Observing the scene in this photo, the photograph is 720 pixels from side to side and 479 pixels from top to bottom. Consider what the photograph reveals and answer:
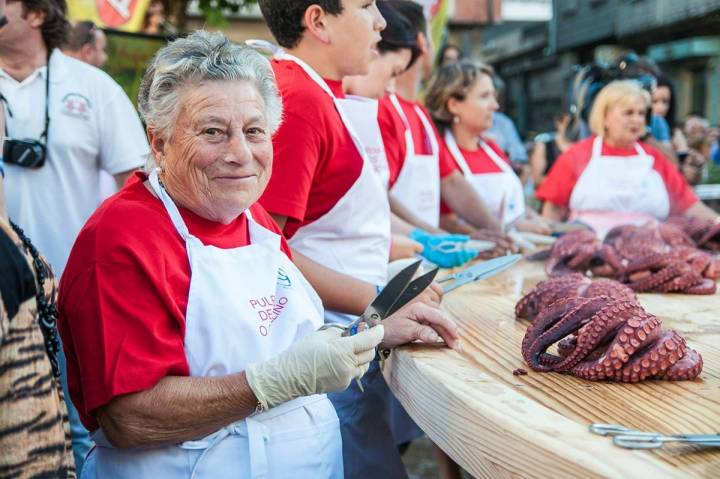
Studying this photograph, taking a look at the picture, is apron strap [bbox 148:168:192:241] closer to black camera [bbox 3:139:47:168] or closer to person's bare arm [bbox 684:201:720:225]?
black camera [bbox 3:139:47:168]

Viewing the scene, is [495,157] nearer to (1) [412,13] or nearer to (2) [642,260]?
(1) [412,13]

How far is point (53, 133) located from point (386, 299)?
1.89 meters

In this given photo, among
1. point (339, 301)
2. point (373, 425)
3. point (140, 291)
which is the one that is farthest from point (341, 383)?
point (373, 425)

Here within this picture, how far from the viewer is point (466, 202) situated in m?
4.44

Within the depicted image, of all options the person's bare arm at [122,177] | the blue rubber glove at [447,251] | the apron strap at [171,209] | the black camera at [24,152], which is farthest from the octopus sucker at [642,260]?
the black camera at [24,152]

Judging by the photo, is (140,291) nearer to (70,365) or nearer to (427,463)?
(70,365)

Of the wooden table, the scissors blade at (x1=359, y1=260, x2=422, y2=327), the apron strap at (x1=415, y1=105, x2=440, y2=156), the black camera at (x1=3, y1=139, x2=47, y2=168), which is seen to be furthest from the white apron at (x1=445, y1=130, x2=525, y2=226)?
A: the scissors blade at (x1=359, y1=260, x2=422, y2=327)

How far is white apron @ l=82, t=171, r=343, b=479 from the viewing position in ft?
5.95

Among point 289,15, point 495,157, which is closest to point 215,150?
point 289,15

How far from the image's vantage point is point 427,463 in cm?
518

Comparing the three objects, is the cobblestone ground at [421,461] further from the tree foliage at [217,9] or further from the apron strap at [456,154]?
the tree foliage at [217,9]

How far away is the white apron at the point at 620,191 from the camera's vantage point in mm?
4773

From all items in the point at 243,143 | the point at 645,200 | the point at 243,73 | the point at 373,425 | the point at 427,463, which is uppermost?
the point at 243,73

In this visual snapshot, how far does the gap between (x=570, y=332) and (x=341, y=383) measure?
1.93ft
